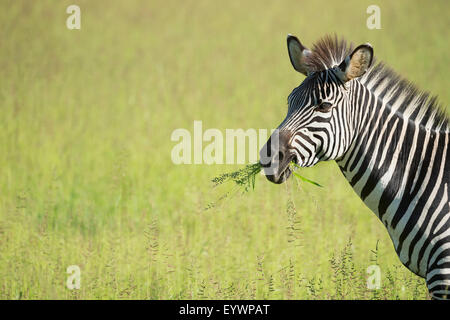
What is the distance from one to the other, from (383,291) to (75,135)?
25.2 ft

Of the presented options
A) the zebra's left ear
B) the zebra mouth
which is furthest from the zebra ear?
the zebra mouth

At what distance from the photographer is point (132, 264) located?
7328 millimetres

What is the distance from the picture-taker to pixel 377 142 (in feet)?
16.6

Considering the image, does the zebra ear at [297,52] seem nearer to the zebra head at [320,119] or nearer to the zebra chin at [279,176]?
the zebra head at [320,119]

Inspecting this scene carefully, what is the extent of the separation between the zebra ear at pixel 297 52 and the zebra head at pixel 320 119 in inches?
10.0

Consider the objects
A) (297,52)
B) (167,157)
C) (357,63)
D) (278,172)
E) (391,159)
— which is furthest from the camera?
(167,157)

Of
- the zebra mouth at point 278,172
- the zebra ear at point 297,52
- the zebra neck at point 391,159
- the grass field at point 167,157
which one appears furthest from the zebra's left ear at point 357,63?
the grass field at point 167,157

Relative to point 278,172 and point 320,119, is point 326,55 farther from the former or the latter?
point 278,172

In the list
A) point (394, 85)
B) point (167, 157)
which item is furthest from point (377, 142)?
point (167, 157)

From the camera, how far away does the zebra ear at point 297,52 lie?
5.28 metres

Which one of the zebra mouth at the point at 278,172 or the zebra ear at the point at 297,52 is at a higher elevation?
the zebra ear at the point at 297,52

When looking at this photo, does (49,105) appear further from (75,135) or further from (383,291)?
(383,291)

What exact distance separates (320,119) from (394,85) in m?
0.79
